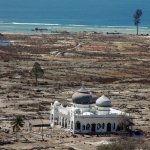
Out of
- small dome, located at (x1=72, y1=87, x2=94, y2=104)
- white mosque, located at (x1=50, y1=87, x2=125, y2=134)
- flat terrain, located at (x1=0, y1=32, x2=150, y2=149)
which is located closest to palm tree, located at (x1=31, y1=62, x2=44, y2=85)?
flat terrain, located at (x1=0, y1=32, x2=150, y2=149)

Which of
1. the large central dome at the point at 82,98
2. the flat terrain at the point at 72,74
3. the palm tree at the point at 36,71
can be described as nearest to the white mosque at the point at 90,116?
the large central dome at the point at 82,98

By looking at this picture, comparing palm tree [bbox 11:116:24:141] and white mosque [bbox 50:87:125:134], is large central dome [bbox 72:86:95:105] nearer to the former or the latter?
white mosque [bbox 50:87:125:134]

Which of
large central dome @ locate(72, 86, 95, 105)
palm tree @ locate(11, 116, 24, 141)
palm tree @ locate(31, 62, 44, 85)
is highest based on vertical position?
palm tree @ locate(31, 62, 44, 85)

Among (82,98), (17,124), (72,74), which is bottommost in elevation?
(17,124)

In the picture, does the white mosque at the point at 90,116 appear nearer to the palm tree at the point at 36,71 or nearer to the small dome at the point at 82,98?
the small dome at the point at 82,98

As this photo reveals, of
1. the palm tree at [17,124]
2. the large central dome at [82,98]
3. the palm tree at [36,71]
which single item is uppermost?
the palm tree at [36,71]

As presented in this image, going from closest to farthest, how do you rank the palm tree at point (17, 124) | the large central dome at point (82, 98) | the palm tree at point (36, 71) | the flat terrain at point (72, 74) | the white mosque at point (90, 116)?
the palm tree at point (17, 124), the white mosque at point (90, 116), the large central dome at point (82, 98), the flat terrain at point (72, 74), the palm tree at point (36, 71)

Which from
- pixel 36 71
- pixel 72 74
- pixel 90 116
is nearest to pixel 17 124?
pixel 90 116

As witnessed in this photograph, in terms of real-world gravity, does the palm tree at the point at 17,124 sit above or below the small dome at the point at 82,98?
below

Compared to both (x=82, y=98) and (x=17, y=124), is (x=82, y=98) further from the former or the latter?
(x=17, y=124)
